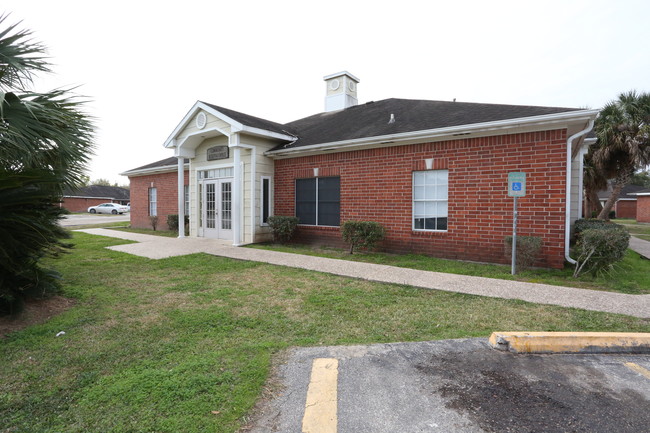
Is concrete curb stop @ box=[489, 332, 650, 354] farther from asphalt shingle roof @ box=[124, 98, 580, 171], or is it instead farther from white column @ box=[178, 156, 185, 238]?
white column @ box=[178, 156, 185, 238]

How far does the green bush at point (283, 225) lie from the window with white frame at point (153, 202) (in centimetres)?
971

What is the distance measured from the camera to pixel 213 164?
A: 12523 mm

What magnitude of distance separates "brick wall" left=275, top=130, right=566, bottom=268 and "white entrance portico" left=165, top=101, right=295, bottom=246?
6.26ft

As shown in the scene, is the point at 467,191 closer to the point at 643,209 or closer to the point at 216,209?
the point at 216,209

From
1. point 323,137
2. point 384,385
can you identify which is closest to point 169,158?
point 323,137

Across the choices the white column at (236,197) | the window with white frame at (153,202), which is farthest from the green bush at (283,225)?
the window with white frame at (153,202)

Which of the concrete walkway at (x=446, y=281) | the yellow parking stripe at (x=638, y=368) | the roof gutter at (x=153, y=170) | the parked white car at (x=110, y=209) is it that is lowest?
the yellow parking stripe at (x=638, y=368)

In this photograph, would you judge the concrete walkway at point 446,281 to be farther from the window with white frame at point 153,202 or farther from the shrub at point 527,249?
the window with white frame at point 153,202

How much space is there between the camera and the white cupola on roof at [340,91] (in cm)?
1614

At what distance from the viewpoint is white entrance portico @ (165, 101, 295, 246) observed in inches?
444

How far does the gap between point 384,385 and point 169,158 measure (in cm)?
1891

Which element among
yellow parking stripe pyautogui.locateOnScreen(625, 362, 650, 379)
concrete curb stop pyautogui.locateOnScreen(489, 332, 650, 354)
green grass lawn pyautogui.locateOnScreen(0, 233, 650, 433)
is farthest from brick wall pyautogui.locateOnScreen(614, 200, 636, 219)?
yellow parking stripe pyautogui.locateOnScreen(625, 362, 650, 379)

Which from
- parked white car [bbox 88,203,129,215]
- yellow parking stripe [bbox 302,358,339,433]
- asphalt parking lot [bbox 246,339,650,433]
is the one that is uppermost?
parked white car [bbox 88,203,129,215]

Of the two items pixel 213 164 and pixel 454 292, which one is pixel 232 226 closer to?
pixel 213 164
